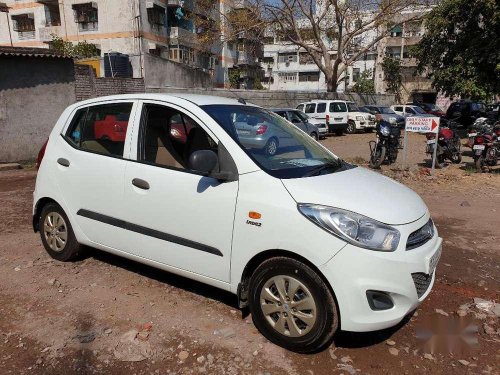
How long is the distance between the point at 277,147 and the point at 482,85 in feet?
68.5

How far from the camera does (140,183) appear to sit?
340 centimetres

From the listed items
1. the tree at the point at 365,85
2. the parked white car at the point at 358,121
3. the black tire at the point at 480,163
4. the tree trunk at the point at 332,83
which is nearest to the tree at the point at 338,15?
the tree trunk at the point at 332,83

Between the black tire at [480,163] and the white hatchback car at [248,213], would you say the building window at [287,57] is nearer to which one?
the black tire at [480,163]

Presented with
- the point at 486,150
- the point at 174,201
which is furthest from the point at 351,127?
the point at 174,201

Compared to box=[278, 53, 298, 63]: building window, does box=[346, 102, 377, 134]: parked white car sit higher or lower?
lower

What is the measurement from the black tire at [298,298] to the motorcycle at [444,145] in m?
8.39

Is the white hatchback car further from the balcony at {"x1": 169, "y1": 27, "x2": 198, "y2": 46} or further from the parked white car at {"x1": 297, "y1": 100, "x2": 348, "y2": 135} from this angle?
the balcony at {"x1": 169, "y1": 27, "x2": 198, "y2": 46}

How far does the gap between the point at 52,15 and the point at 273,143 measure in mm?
35153

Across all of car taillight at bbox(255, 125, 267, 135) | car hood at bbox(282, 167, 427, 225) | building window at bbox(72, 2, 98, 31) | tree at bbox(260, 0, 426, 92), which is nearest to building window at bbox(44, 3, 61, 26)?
building window at bbox(72, 2, 98, 31)

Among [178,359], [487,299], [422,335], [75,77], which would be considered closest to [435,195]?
[487,299]

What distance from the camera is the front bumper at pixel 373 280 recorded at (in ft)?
8.39

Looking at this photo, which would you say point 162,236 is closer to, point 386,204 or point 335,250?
point 335,250

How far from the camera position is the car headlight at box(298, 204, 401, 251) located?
102 inches

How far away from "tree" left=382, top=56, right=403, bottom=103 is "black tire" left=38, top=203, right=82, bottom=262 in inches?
1698
